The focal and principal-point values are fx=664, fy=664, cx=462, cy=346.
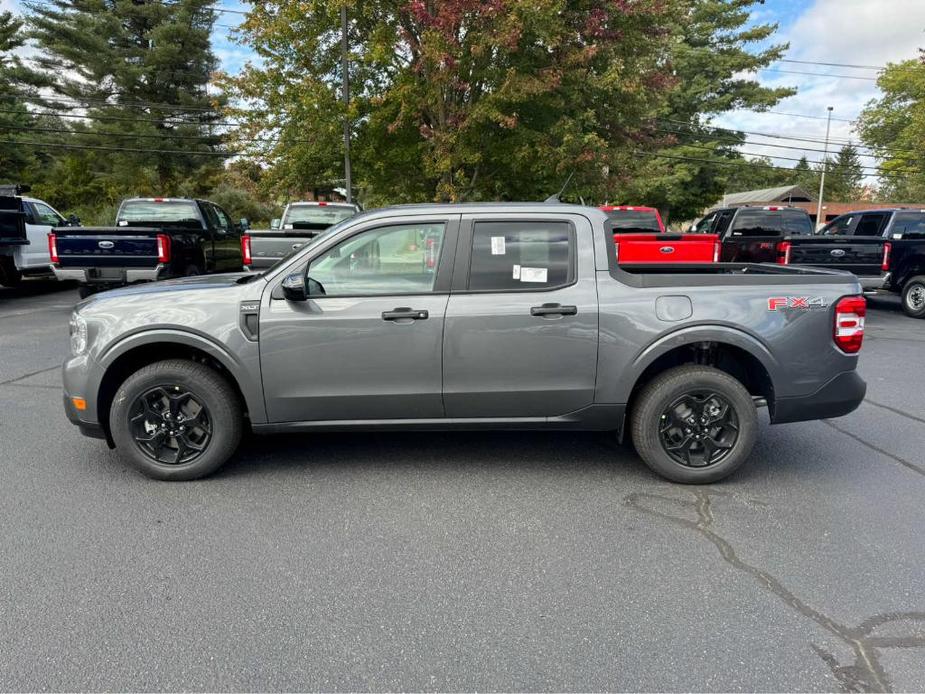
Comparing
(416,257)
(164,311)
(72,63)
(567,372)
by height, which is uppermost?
(72,63)

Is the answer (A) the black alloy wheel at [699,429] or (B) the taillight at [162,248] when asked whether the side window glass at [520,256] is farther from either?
(B) the taillight at [162,248]

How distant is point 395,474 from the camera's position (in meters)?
4.49

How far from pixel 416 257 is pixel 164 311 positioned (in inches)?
64.1

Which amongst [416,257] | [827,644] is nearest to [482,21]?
[416,257]

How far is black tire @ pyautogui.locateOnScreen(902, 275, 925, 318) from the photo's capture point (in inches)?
479

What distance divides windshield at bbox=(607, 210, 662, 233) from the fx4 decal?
862 centimetres

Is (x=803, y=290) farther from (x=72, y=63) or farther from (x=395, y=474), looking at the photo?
(x=72, y=63)

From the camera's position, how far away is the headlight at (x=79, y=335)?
425 centimetres

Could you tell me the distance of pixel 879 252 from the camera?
11336 mm

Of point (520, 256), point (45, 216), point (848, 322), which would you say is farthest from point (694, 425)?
point (45, 216)

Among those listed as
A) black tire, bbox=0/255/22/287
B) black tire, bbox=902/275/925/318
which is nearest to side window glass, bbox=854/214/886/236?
black tire, bbox=902/275/925/318

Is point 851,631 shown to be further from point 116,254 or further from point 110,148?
point 110,148

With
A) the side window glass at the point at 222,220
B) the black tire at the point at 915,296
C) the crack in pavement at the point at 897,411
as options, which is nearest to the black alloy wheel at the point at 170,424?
the crack in pavement at the point at 897,411

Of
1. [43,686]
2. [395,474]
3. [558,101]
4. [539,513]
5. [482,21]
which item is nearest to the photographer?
[43,686]
